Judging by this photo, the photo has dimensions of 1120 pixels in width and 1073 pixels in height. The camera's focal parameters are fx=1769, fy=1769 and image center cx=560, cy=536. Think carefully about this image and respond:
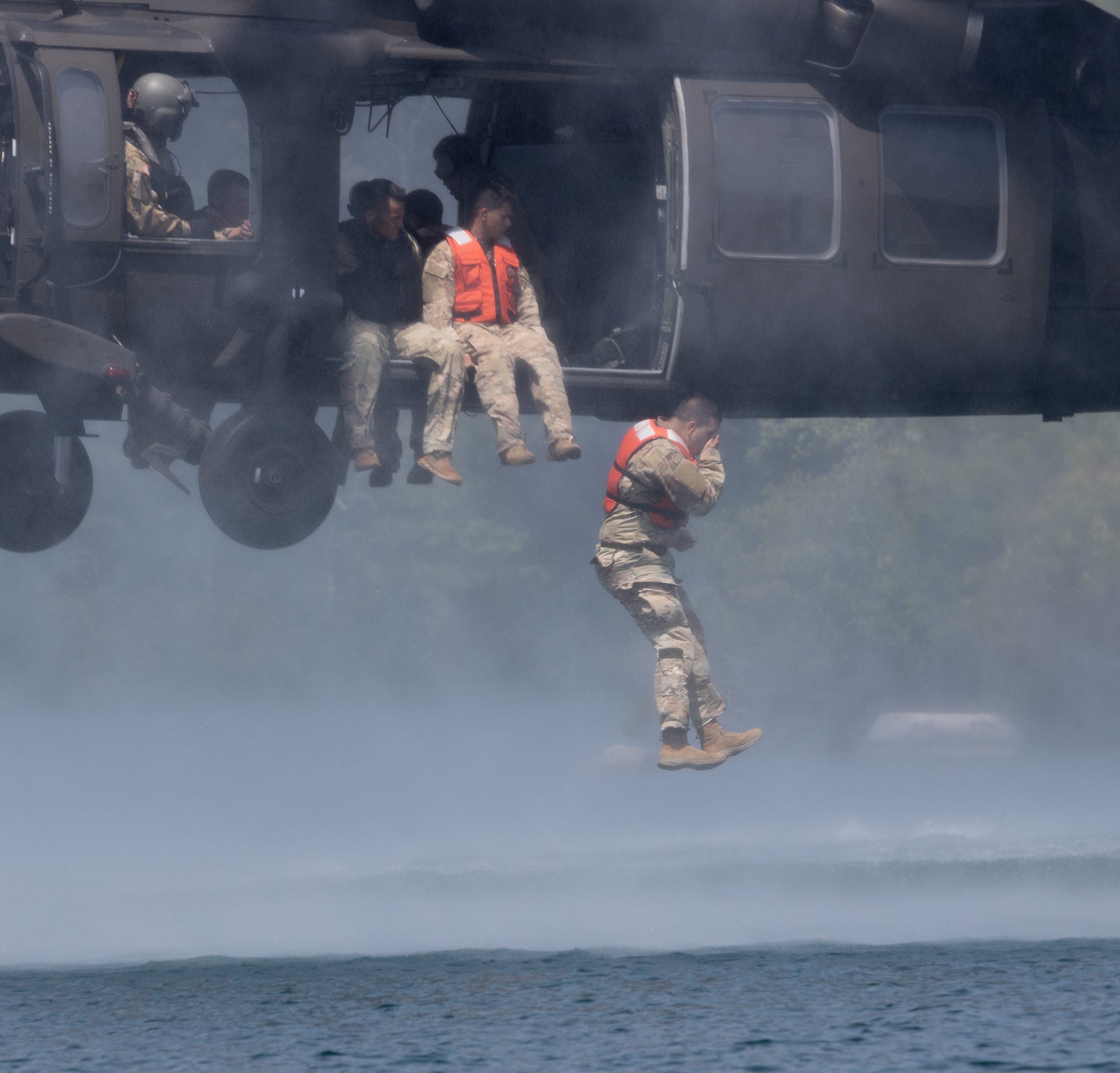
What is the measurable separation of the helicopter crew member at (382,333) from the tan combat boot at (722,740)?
78.3 inches

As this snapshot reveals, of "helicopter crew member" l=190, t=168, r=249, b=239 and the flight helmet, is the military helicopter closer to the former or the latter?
the flight helmet

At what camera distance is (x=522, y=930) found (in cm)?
1836

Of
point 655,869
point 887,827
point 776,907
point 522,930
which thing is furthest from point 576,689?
point 522,930

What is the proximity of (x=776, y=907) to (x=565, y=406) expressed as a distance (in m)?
17.0

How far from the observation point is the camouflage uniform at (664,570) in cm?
984

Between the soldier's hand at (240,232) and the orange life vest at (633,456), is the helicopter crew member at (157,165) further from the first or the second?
the orange life vest at (633,456)

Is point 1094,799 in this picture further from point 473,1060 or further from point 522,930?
point 473,1060

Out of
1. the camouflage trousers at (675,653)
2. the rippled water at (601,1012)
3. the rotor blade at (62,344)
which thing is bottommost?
the rippled water at (601,1012)

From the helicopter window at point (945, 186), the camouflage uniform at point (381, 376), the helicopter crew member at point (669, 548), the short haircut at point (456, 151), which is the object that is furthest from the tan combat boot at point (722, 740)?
the short haircut at point (456, 151)

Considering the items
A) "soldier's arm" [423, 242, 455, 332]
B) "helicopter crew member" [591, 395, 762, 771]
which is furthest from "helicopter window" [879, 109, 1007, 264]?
"soldier's arm" [423, 242, 455, 332]

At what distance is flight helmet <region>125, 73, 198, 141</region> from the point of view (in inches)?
383

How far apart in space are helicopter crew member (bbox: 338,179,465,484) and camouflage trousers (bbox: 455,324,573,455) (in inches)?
5.8

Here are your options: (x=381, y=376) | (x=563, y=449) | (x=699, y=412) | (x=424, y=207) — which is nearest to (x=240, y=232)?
(x=381, y=376)

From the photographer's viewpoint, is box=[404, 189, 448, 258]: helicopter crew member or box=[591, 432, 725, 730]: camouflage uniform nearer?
box=[591, 432, 725, 730]: camouflage uniform
